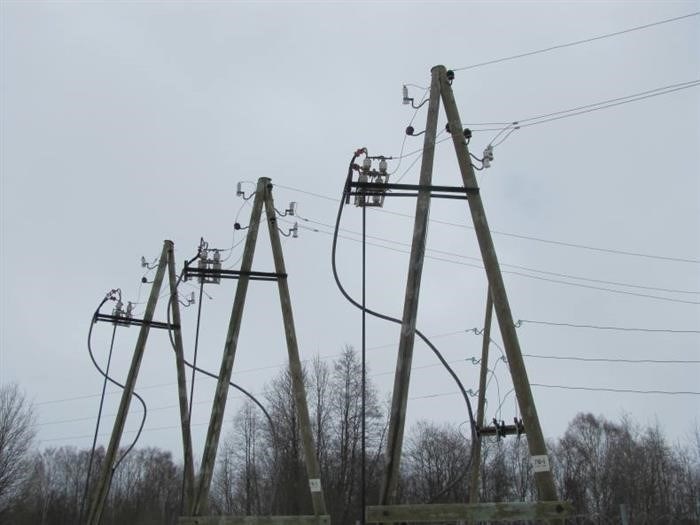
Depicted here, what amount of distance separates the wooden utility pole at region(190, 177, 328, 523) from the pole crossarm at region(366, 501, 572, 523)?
111 inches

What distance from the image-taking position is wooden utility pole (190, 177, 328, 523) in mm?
8992

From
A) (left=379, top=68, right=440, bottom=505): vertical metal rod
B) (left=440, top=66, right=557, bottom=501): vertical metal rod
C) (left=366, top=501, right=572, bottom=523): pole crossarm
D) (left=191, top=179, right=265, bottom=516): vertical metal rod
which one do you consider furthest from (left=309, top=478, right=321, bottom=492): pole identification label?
(left=440, top=66, right=557, bottom=501): vertical metal rod

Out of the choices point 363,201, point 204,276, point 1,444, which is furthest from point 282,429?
point 363,201

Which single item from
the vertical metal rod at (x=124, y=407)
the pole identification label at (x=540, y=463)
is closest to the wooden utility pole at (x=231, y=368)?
the vertical metal rod at (x=124, y=407)

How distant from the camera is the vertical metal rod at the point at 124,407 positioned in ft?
38.5

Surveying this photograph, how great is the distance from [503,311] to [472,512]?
2.00 m

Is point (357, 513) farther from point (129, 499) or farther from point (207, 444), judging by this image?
point (129, 499)

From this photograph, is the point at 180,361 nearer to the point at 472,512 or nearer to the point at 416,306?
the point at 416,306

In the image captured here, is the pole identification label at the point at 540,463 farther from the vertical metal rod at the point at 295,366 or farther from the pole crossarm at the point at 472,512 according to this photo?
the vertical metal rod at the point at 295,366

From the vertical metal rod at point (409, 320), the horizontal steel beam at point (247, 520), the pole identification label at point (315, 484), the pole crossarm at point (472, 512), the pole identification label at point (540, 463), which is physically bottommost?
the horizontal steel beam at point (247, 520)

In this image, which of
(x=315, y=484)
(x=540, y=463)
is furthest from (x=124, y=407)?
(x=540, y=463)

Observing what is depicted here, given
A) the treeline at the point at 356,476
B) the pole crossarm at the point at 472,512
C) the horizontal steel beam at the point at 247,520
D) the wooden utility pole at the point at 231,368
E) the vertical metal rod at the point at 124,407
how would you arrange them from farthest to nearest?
the treeline at the point at 356,476
the vertical metal rod at the point at 124,407
the wooden utility pole at the point at 231,368
the horizontal steel beam at the point at 247,520
the pole crossarm at the point at 472,512

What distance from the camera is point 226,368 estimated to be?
386 inches

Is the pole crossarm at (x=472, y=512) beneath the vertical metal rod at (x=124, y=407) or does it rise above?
beneath
